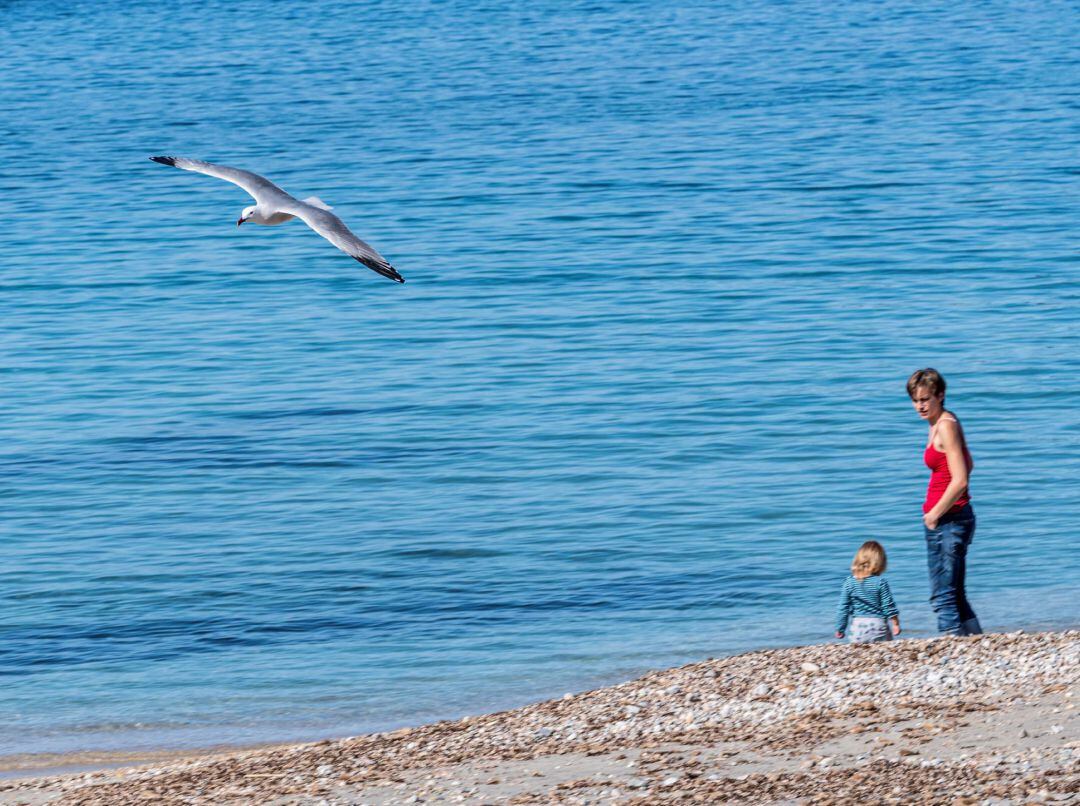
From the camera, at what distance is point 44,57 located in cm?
5384

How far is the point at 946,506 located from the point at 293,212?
4.00m

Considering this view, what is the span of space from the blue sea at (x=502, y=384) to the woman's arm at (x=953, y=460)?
3.24 metres

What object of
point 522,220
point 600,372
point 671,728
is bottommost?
point 671,728

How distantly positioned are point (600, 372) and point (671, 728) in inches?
476

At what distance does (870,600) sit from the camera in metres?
10.7

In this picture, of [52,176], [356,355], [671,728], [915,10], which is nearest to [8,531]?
[356,355]

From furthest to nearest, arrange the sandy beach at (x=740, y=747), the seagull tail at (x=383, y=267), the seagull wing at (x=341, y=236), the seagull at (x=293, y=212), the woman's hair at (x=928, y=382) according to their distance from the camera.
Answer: the seagull at (x=293, y=212) → the woman's hair at (x=928, y=382) → the seagull wing at (x=341, y=236) → the seagull tail at (x=383, y=267) → the sandy beach at (x=740, y=747)

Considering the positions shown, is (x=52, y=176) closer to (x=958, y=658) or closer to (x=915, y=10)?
(x=958, y=658)

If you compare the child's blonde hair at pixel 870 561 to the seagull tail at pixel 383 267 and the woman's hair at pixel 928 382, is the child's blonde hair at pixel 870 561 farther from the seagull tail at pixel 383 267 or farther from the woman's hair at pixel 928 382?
the seagull tail at pixel 383 267

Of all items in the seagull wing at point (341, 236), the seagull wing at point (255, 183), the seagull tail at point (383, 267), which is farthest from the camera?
the seagull wing at point (255, 183)

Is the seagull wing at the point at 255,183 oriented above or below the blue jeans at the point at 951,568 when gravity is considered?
above

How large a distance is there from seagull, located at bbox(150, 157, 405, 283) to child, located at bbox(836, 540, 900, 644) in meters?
3.06

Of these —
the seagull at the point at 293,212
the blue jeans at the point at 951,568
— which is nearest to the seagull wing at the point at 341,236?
the seagull at the point at 293,212

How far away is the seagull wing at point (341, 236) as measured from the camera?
31.7 ft
